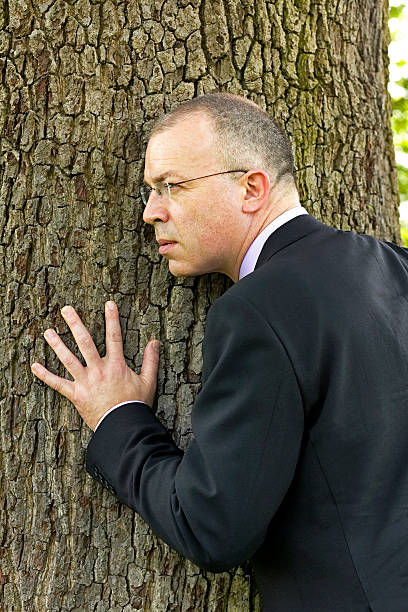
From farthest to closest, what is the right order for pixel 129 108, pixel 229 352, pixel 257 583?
pixel 129 108 < pixel 257 583 < pixel 229 352

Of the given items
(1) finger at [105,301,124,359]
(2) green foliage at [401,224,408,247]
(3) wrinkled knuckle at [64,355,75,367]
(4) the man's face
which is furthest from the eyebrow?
(2) green foliage at [401,224,408,247]

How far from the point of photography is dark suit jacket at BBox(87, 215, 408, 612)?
2.06 metres

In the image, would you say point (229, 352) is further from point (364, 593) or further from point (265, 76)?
point (265, 76)

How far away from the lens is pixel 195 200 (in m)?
2.56

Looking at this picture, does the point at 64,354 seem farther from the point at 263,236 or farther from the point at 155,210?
the point at 263,236

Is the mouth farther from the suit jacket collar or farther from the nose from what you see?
the suit jacket collar

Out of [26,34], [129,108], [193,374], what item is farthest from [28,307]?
[26,34]

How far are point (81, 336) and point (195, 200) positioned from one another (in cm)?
62

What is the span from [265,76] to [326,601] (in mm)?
1909

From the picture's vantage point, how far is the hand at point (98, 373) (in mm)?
2574

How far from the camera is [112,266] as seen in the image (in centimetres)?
277

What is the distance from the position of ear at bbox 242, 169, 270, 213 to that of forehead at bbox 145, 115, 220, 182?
0.39 feet

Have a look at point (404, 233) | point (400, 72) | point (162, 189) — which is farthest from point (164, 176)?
point (400, 72)

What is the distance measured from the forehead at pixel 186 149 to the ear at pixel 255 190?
118 mm
